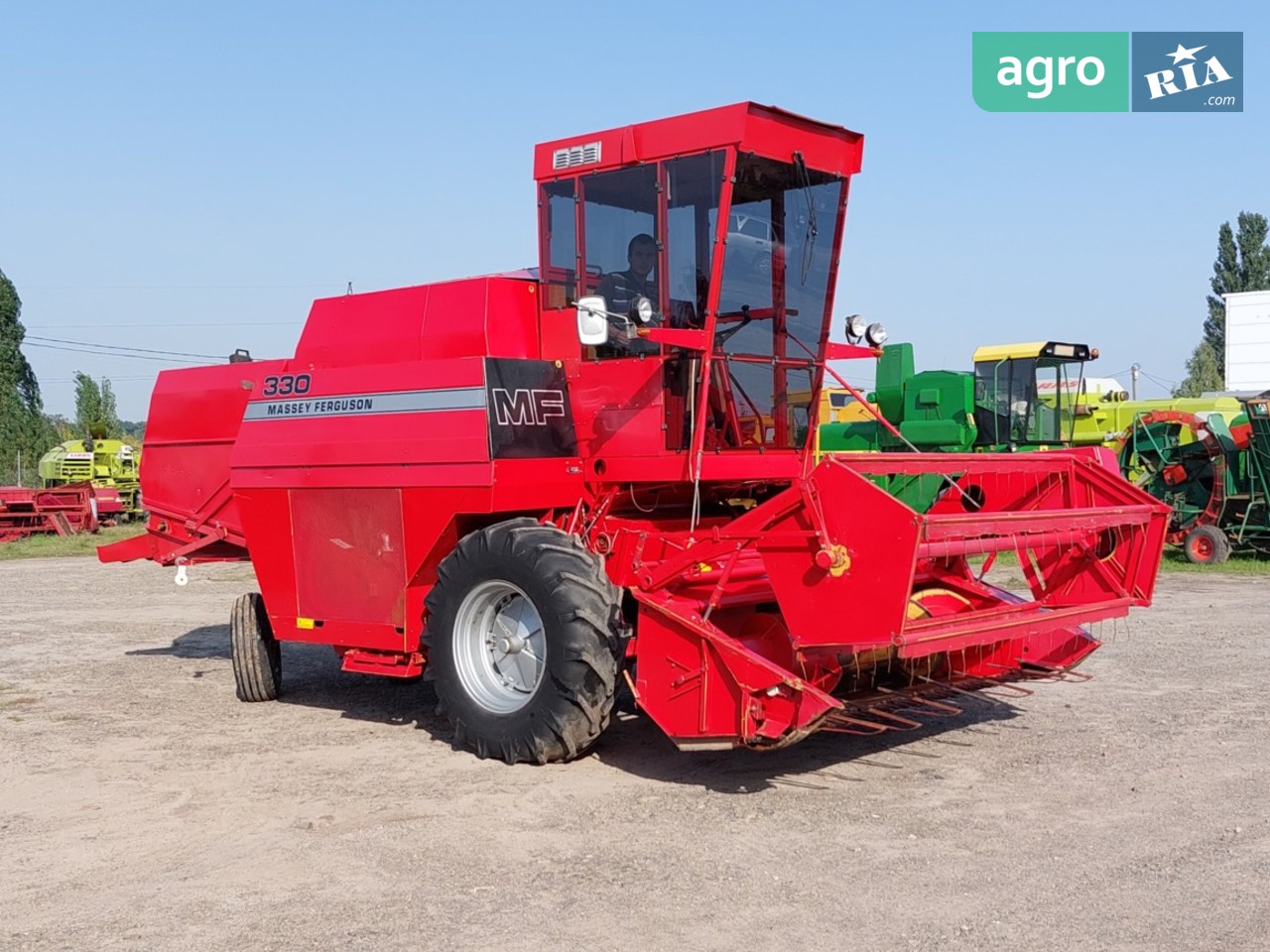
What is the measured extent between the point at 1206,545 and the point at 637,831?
47.8 ft

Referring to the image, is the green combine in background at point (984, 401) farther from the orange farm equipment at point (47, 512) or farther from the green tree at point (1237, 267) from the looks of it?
the green tree at point (1237, 267)

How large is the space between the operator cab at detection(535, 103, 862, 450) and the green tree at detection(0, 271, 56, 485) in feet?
137

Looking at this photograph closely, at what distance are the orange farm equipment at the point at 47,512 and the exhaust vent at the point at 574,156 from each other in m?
23.4

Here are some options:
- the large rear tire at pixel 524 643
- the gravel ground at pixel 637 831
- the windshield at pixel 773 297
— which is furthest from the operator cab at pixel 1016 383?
the large rear tire at pixel 524 643

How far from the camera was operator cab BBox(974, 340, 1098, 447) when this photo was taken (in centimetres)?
1948

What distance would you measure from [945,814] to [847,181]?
3.75 meters

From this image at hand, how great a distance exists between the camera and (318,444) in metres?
8.10

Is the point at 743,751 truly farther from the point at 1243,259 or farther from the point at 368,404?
the point at 1243,259

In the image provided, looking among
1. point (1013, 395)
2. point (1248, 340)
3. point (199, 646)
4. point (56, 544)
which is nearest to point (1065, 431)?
point (1013, 395)

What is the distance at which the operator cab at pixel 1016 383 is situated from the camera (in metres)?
19.5

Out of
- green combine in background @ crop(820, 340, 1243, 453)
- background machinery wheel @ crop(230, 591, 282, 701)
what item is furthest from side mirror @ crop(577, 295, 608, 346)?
green combine in background @ crop(820, 340, 1243, 453)

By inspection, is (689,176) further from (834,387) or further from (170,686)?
(170,686)

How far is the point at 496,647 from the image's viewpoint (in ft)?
23.5

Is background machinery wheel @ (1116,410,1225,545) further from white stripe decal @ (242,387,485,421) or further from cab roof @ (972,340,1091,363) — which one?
white stripe decal @ (242,387,485,421)
